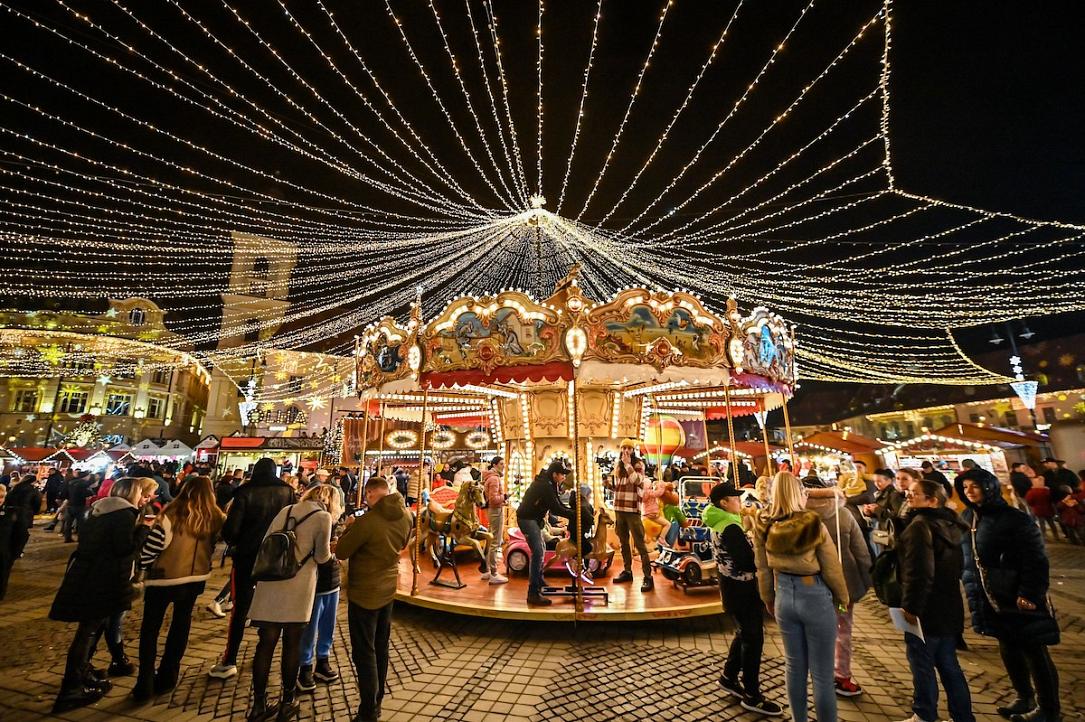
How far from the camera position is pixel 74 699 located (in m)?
3.38

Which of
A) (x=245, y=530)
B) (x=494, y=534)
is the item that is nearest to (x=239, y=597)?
(x=245, y=530)

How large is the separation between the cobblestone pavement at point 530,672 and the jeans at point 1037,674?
0.34m

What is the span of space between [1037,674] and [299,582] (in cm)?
491

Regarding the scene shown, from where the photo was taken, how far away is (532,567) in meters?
5.32

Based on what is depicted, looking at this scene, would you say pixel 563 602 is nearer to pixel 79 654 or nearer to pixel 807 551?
pixel 807 551

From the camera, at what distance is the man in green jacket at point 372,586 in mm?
Answer: 3145

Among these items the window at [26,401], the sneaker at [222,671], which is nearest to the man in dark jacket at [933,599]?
the sneaker at [222,671]

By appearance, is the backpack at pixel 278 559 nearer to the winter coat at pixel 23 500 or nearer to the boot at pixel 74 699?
the boot at pixel 74 699

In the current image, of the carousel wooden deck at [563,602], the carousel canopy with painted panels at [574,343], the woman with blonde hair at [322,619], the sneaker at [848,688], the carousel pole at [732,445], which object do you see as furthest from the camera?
the carousel canopy with painted panels at [574,343]

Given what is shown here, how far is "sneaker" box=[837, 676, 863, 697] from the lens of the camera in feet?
11.7

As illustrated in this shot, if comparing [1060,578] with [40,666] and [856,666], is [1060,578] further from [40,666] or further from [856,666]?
[40,666]

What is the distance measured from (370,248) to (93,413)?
113 ft

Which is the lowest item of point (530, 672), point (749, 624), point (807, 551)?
point (530, 672)

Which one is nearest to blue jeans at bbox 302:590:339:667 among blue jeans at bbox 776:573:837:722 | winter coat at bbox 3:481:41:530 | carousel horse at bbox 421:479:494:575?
carousel horse at bbox 421:479:494:575
